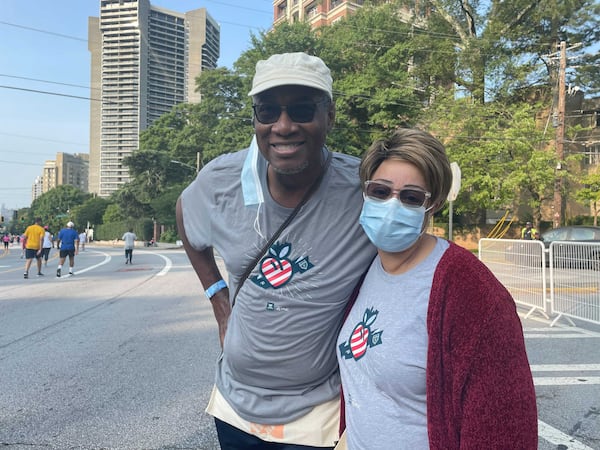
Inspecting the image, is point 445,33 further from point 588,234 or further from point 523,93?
point 588,234

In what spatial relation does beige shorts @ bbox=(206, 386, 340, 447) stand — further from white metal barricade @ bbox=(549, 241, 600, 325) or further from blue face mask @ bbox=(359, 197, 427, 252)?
white metal barricade @ bbox=(549, 241, 600, 325)

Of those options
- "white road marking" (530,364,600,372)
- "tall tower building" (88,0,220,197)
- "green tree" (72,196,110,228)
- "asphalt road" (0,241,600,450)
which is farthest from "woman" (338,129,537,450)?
"green tree" (72,196,110,228)

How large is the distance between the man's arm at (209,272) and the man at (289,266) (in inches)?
11.3

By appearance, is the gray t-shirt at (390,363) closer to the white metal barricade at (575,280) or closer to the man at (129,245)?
the white metal barricade at (575,280)

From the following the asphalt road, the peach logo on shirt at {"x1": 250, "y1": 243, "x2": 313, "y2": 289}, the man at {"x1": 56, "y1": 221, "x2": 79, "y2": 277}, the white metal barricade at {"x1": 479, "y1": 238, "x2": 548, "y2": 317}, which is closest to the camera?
the peach logo on shirt at {"x1": 250, "y1": 243, "x2": 313, "y2": 289}

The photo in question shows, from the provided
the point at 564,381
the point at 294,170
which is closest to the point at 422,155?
the point at 294,170

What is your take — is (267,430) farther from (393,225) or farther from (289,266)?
(393,225)

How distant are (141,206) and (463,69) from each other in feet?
125

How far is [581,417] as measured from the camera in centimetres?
359

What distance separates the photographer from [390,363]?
4.22 ft

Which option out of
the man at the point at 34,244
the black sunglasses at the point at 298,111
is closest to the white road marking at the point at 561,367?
the black sunglasses at the point at 298,111

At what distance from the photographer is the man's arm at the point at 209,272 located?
201 cm

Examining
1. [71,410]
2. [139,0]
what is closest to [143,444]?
[71,410]

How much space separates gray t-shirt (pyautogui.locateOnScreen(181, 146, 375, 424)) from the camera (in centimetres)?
158
